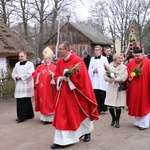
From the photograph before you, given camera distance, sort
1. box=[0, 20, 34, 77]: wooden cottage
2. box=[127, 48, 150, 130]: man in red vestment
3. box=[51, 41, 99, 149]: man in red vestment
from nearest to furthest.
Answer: box=[51, 41, 99, 149]: man in red vestment < box=[127, 48, 150, 130]: man in red vestment < box=[0, 20, 34, 77]: wooden cottage

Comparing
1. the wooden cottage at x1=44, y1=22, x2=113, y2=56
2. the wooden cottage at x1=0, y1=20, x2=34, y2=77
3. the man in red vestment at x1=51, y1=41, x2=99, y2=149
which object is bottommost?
the man in red vestment at x1=51, y1=41, x2=99, y2=149

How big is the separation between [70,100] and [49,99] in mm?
2202

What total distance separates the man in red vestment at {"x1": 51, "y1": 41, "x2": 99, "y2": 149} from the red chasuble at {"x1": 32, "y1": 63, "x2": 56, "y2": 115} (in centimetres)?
199

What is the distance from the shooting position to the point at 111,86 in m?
6.73

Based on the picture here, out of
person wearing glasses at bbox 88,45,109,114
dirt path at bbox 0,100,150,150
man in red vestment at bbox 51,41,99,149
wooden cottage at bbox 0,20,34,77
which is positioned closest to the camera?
man in red vestment at bbox 51,41,99,149

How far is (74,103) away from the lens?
537cm

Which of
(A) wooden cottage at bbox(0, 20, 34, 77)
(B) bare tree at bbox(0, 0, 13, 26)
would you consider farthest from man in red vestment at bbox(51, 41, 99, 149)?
(B) bare tree at bbox(0, 0, 13, 26)

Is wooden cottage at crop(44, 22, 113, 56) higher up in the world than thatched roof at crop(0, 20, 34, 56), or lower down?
higher up

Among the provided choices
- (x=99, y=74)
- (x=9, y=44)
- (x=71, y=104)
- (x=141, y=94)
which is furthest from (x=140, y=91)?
(x=9, y=44)

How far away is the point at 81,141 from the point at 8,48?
11.8m

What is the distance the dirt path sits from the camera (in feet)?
18.0

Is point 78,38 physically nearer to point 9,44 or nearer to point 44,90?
point 9,44

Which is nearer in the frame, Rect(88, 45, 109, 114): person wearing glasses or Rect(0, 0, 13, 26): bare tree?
Rect(88, 45, 109, 114): person wearing glasses

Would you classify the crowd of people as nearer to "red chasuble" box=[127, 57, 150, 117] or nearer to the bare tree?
"red chasuble" box=[127, 57, 150, 117]
